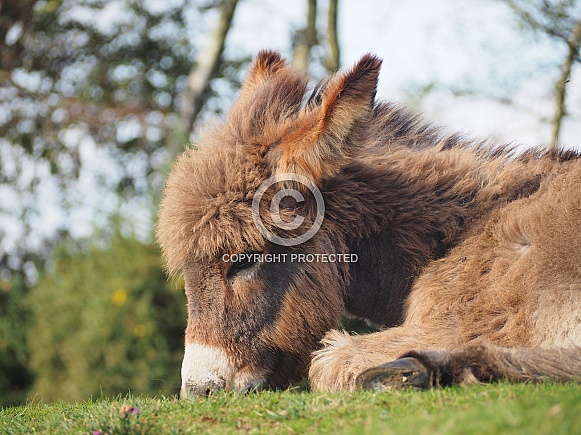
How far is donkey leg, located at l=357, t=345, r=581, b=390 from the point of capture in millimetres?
3553

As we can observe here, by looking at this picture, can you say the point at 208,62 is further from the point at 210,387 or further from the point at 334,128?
the point at 210,387

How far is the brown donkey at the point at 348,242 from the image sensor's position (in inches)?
159

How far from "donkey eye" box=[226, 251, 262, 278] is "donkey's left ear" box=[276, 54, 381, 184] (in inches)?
23.3

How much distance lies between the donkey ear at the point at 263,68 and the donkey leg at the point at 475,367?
2.87 meters

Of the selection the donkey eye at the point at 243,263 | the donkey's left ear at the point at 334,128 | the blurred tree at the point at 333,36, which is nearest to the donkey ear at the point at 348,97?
the donkey's left ear at the point at 334,128

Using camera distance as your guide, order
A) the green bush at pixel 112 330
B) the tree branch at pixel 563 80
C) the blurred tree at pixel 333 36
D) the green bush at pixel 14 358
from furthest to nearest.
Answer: the blurred tree at pixel 333 36 < the green bush at pixel 14 358 < the green bush at pixel 112 330 < the tree branch at pixel 563 80

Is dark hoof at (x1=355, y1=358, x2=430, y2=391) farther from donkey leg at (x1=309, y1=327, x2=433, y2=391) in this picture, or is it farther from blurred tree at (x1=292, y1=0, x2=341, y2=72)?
blurred tree at (x1=292, y1=0, x2=341, y2=72)

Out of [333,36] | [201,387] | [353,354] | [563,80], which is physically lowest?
[201,387]

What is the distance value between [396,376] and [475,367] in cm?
47

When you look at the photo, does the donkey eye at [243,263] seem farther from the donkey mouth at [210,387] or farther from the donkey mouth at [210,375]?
the donkey mouth at [210,387]

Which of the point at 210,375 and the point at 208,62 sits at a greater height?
the point at 208,62

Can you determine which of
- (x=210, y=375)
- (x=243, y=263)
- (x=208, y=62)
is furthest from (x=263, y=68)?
(x=208, y=62)

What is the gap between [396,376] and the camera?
11.6 ft

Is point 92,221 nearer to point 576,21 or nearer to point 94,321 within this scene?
point 94,321
